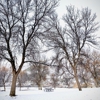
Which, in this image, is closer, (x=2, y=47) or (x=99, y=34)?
(x=2, y=47)

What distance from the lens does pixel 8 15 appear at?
11.3 metres

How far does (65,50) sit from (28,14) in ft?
22.1

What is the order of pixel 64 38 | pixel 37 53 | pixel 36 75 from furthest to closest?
1. pixel 36 75
2. pixel 64 38
3. pixel 37 53

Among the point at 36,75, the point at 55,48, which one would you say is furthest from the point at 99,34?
the point at 36,75

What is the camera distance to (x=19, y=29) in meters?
11.5

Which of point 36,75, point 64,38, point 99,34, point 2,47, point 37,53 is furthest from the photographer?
point 36,75

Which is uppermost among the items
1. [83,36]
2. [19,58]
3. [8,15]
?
[8,15]

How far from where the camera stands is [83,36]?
16.0 meters

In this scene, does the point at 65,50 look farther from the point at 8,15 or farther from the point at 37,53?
the point at 8,15

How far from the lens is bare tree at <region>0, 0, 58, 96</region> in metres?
11.0

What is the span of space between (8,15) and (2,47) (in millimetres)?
3198

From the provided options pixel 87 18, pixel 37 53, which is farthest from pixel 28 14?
pixel 87 18

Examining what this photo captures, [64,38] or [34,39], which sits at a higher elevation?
[64,38]

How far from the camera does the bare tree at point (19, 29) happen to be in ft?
36.2
